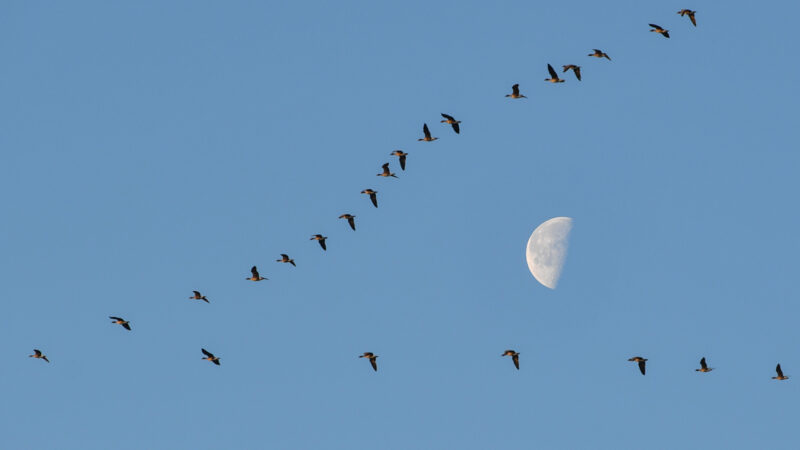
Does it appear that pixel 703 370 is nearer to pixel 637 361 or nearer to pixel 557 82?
pixel 637 361

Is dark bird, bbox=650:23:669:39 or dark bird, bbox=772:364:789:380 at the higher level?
dark bird, bbox=650:23:669:39

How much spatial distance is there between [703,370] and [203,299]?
31.4 metres

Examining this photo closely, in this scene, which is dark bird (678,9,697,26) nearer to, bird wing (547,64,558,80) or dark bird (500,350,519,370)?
bird wing (547,64,558,80)

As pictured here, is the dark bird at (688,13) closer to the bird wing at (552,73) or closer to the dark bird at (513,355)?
the bird wing at (552,73)

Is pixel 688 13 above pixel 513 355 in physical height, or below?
above

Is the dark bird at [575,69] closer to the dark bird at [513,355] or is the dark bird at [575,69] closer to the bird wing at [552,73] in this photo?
the bird wing at [552,73]

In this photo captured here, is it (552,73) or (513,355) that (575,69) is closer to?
(552,73)

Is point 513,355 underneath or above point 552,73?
underneath

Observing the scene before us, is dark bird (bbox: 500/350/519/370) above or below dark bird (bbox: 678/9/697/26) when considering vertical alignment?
below

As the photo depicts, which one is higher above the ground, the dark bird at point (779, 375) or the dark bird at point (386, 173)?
the dark bird at point (386, 173)

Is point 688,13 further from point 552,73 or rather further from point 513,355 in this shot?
point 513,355

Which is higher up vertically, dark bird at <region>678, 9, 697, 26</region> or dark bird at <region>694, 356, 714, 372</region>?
dark bird at <region>678, 9, 697, 26</region>

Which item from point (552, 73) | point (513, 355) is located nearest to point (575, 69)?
point (552, 73)

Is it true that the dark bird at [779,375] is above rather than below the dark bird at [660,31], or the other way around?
below
